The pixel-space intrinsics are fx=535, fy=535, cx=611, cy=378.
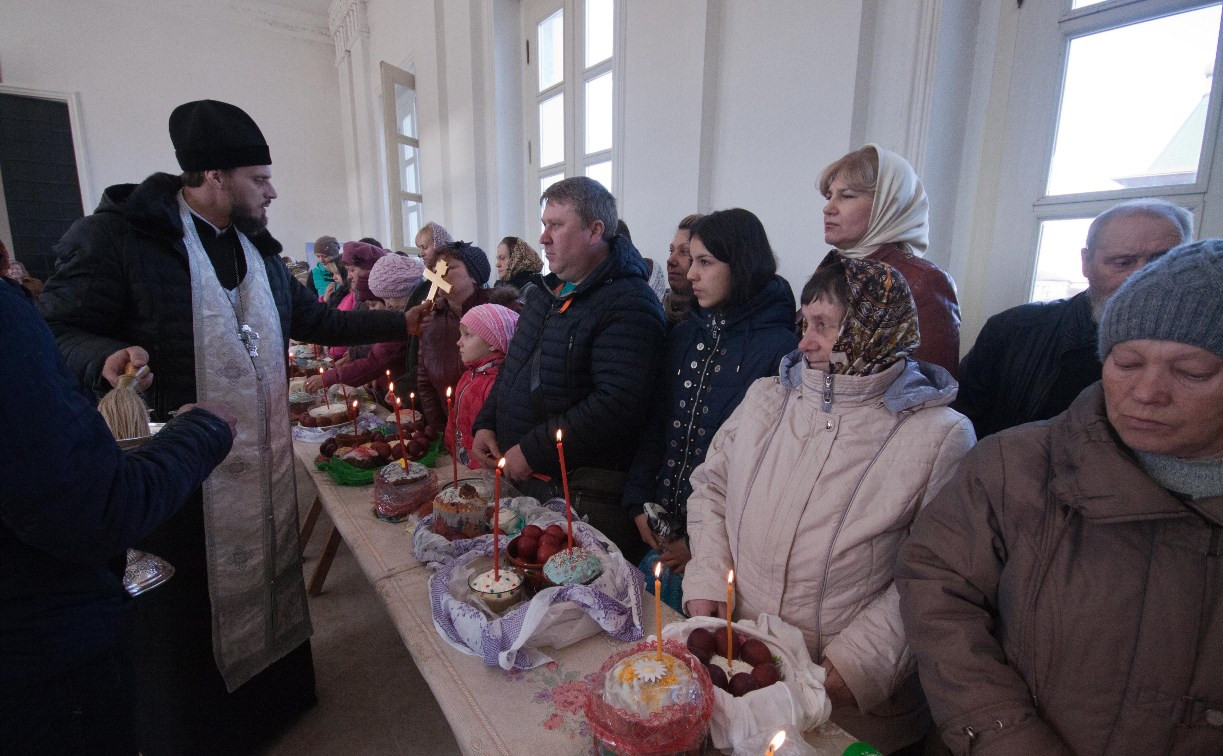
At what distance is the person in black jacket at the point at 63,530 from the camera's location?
29.2 inches

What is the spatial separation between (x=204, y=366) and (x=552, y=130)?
12.5 feet

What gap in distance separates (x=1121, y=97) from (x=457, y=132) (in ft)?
16.9

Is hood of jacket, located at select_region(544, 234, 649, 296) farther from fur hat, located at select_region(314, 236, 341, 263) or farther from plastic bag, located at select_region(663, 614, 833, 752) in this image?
fur hat, located at select_region(314, 236, 341, 263)

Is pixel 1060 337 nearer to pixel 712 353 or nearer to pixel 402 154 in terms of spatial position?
pixel 712 353

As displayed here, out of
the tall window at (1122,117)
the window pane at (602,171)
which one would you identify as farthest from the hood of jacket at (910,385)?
the window pane at (602,171)

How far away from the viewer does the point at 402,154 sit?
A: 7.52 metres

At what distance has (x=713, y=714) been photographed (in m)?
0.83

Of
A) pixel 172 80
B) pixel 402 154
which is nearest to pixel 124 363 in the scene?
pixel 402 154

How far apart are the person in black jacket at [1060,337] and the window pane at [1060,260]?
36 cm

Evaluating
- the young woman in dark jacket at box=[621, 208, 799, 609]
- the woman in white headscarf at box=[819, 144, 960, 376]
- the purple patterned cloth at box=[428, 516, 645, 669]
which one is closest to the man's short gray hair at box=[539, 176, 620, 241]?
the young woman in dark jacket at box=[621, 208, 799, 609]

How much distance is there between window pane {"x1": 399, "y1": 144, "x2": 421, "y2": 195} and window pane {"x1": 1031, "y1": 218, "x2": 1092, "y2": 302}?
7.16 m

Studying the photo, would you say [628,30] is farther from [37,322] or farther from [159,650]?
[159,650]

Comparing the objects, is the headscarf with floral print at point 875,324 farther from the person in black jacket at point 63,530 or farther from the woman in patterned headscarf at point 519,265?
the woman in patterned headscarf at point 519,265

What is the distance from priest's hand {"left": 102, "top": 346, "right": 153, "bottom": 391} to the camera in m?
1.25
